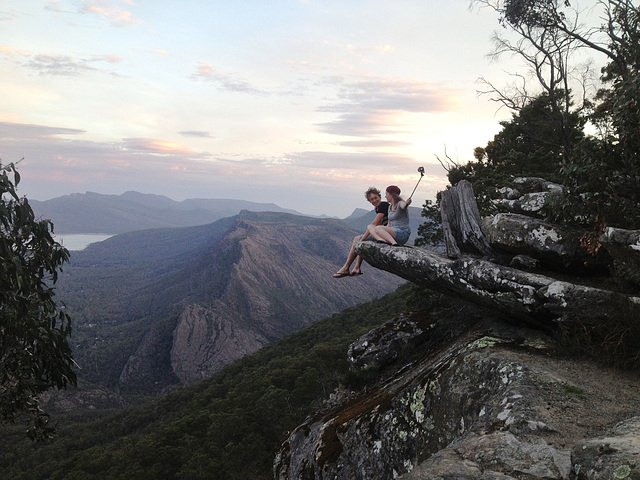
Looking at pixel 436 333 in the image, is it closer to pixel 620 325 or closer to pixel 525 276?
pixel 525 276

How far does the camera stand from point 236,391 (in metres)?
61.7

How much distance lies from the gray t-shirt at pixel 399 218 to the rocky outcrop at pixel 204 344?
16414 cm

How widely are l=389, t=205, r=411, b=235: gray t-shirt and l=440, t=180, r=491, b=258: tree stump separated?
1105 millimetres

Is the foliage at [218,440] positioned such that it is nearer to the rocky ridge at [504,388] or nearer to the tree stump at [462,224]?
the tree stump at [462,224]

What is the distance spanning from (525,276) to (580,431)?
360cm

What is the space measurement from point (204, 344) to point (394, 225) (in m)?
186


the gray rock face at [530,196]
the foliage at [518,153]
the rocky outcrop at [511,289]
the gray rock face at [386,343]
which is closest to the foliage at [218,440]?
the foliage at [518,153]

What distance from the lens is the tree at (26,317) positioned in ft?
25.0

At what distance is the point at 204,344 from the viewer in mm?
180750

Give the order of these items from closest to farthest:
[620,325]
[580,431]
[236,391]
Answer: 1. [580,431]
2. [620,325]
3. [236,391]

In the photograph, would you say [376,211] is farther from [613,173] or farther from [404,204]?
[613,173]

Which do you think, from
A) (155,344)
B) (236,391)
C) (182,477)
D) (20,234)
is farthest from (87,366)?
(20,234)

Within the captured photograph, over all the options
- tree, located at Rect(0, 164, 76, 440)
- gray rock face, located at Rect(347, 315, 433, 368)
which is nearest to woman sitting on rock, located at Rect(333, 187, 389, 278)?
gray rock face, located at Rect(347, 315, 433, 368)

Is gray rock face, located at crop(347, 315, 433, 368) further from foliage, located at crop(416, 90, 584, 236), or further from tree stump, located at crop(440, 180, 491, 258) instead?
foliage, located at crop(416, 90, 584, 236)
